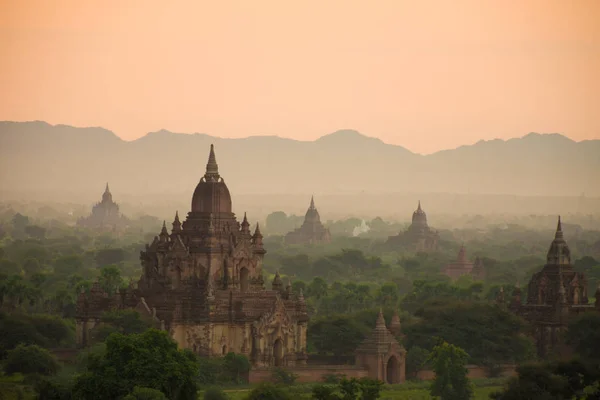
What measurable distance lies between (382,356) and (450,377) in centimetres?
741

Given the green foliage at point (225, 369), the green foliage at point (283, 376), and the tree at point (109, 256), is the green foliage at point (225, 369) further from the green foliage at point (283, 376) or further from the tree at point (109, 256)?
the tree at point (109, 256)

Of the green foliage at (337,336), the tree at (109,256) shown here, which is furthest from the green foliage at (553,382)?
the tree at (109,256)

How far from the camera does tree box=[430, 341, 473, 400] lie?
7706 centimetres

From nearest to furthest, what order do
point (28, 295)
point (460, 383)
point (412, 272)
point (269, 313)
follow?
point (460, 383) < point (269, 313) < point (28, 295) < point (412, 272)

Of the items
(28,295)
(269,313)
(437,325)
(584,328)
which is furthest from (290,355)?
(28,295)

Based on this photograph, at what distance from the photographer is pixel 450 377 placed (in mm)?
77938

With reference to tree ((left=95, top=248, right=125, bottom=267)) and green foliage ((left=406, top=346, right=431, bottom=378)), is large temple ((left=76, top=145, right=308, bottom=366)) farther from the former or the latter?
tree ((left=95, top=248, right=125, bottom=267))

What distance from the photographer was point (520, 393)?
67438mm

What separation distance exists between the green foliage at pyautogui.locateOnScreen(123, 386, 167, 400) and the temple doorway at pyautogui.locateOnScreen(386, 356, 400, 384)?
22.8 meters

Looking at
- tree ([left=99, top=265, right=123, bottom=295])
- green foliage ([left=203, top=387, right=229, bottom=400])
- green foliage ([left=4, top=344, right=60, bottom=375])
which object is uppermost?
tree ([left=99, top=265, right=123, bottom=295])

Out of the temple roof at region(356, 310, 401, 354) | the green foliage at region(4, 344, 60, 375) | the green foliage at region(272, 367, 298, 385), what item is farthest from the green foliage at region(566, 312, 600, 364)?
the green foliage at region(4, 344, 60, 375)

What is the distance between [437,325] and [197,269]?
40.6 feet

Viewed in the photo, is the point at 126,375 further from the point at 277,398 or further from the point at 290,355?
the point at 290,355

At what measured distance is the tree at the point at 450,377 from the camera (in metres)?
77.1
